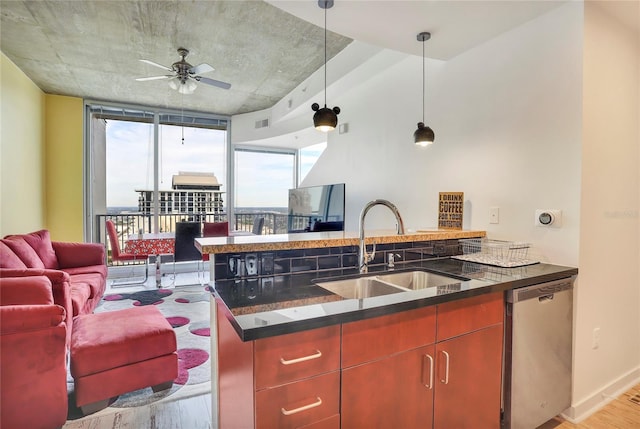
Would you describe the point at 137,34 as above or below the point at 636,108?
above

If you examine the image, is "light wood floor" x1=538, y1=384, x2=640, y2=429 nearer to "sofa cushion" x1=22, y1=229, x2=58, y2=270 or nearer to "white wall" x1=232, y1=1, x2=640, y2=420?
"white wall" x1=232, y1=1, x2=640, y2=420

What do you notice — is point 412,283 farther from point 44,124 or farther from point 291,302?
point 44,124

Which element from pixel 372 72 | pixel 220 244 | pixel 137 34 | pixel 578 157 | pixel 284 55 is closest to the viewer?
pixel 220 244

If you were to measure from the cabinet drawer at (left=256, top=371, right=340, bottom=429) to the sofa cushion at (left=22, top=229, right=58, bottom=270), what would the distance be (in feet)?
12.8

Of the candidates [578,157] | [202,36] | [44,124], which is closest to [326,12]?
[578,157]

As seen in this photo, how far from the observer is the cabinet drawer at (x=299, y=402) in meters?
1.04

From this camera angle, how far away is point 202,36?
3.47 meters

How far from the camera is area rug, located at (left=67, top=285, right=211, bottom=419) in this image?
2.15 meters

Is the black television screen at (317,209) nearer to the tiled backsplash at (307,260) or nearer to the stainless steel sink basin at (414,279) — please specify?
the tiled backsplash at (307,260)

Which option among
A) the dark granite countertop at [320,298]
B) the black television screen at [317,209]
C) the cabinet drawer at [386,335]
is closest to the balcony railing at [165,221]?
the black television screen at [317,209]

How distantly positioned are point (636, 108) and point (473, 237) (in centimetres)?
141

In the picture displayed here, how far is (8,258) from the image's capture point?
2938 millimetres

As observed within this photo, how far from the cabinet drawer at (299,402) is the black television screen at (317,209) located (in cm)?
262

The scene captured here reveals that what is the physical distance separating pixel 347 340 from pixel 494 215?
5.65 ft
